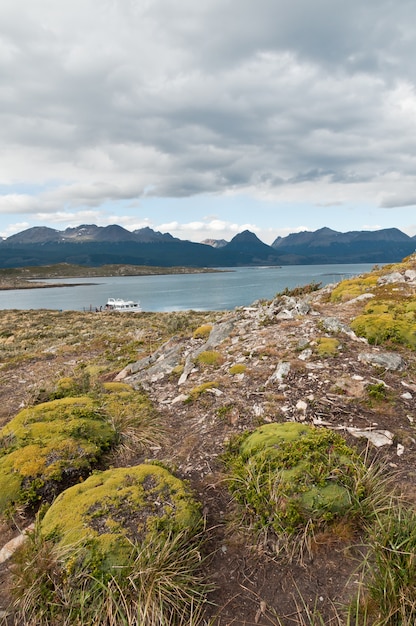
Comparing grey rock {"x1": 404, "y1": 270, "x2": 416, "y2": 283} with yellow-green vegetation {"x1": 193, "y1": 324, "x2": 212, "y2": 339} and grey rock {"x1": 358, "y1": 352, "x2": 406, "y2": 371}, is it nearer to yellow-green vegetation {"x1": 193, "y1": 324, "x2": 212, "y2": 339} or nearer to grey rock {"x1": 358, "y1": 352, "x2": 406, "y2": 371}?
grey rock {"x1": 358, "y1": 352, "x2": 406, "y2": 371}

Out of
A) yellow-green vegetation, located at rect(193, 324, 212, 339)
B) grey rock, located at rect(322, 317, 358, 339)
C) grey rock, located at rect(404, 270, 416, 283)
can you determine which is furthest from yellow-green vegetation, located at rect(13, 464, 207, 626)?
grey rock, located at rect(404, 270, 416, 283)

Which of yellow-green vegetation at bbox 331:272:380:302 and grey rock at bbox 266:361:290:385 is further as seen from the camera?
yellow-green vegetation at bbox 331:272:380:302

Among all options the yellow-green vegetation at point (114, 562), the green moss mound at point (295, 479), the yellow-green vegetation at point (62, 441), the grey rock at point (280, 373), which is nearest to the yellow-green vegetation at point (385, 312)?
the grey rock at point (280, 373)

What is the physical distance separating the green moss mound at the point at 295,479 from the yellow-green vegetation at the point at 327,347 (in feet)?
12.8

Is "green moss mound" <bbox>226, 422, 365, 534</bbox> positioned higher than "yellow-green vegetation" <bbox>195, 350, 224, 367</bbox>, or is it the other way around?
"yellow-green vegetation" <bbox>195, 350, 224, 367</bbox>

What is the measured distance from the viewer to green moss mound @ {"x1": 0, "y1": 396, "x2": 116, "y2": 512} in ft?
19.1

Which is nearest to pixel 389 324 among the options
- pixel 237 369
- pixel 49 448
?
pixel 237 369

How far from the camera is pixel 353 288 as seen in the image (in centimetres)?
1656

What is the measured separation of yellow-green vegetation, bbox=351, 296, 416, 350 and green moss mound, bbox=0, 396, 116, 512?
7878 millimetres

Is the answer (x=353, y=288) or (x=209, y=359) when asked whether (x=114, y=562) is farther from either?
(x=353, y=288)

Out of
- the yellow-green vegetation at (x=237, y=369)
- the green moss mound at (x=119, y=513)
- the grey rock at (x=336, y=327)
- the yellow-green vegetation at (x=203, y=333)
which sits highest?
the grey rock at (x=336, y=327)

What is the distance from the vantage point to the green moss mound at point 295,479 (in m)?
4.71

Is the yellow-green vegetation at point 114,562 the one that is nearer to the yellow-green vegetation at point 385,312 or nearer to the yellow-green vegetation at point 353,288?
the yellow-green vegetation at point 385,312

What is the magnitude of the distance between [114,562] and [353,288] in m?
15.3
